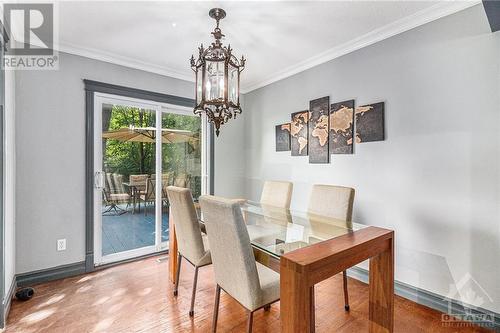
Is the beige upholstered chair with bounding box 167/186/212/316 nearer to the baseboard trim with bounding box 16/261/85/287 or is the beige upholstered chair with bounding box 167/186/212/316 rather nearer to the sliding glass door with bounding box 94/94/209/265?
the sliding glass door with bounding box 94/94/209/265

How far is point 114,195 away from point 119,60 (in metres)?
1.62

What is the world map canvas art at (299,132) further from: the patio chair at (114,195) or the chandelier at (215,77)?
the patio chair at (114,195)

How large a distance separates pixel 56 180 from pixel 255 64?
2.61m

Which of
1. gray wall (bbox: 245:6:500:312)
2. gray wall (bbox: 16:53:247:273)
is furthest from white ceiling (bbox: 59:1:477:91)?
gray wall (bbox: 16:53:247:273)

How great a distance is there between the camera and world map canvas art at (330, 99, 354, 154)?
272 cm

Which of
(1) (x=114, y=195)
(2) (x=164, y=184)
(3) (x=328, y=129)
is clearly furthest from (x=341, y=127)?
(1) (x=114, y=195)

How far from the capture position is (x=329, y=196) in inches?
94.0

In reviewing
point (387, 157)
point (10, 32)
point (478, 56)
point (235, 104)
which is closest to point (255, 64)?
point (235, 104)

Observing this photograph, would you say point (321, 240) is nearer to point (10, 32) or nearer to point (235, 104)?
point (235, 104)

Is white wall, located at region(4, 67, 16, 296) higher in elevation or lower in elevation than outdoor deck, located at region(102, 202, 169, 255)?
higher

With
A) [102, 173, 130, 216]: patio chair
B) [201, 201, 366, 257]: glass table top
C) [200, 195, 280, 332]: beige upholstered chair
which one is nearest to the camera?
[200, 195, 280, 332]: beige upholstered chair

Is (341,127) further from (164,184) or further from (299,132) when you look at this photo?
(164,184)

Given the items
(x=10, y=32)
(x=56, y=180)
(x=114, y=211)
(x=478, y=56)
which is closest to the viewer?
(x=478, y=56)

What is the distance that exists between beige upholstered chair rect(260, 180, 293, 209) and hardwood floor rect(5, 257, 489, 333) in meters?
0.94
